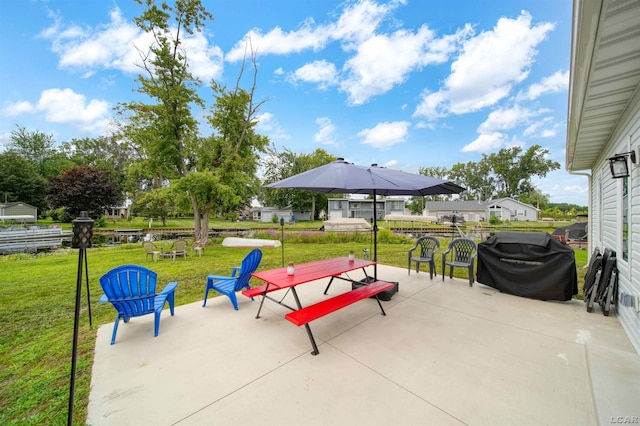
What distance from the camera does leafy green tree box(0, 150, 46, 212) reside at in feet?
92.9

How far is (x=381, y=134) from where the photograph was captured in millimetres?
22344

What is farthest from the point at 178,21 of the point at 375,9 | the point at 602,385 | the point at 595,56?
the point at 602,385

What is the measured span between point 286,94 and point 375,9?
666 centimetres

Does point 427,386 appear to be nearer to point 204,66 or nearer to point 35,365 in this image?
point 35,365

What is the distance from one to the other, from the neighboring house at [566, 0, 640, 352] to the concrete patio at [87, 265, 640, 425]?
861 mm

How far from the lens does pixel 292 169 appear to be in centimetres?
3516

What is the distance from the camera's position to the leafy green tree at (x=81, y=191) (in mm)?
23625

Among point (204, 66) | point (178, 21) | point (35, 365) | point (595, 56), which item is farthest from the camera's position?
point (204, 66)

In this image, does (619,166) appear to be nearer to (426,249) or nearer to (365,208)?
(426,249)

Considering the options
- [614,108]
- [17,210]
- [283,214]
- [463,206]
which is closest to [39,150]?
[17,210]

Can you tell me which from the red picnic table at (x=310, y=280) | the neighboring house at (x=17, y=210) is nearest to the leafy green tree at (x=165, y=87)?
the red picnic table at (x=310, y=280)

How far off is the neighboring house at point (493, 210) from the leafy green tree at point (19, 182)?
5359 centimetres

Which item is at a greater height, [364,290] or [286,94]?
[286,94]

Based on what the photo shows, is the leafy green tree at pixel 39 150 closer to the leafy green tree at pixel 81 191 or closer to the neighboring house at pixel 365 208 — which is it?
the leafy green tree at pixel 81 191
